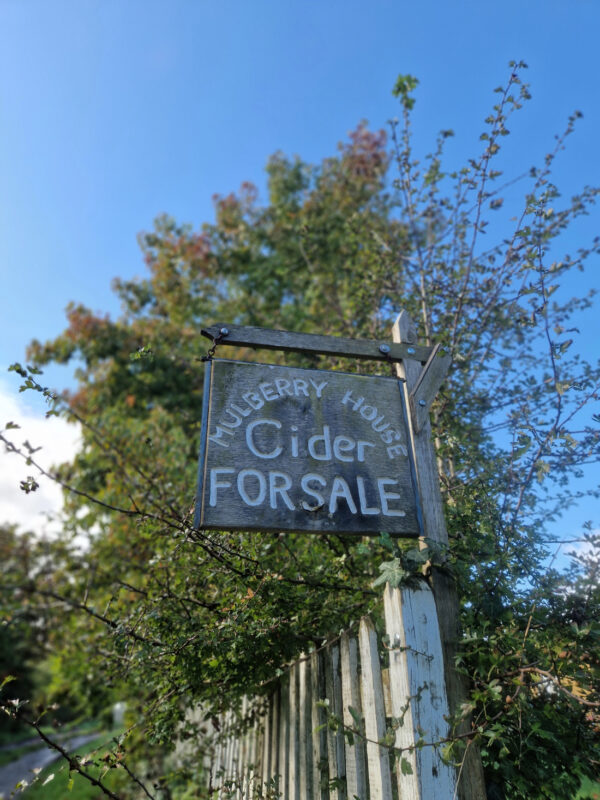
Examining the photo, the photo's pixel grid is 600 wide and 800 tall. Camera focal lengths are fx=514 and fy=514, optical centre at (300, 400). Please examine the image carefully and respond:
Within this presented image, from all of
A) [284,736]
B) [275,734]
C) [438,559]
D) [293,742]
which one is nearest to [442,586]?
[438,559]

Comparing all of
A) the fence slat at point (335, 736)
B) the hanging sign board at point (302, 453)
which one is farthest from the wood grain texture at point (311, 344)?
the fence slat at point (335, 736)

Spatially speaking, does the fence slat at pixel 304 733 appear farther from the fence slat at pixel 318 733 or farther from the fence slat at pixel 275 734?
the fence slat at pixel 275 734

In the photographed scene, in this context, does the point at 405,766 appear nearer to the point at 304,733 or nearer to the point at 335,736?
the point at 335,736

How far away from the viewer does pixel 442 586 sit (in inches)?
86.8

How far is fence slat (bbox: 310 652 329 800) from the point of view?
7.81 ft

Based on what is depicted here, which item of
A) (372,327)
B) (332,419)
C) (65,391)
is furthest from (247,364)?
(65,391)

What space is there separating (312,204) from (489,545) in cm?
1042

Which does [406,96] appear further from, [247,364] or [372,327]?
[247,364]

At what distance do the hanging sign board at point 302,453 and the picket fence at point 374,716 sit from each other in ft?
1.37

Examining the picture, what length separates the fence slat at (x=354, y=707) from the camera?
2152 millimetres

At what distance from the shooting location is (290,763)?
277cm

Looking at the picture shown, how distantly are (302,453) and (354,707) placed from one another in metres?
1.06

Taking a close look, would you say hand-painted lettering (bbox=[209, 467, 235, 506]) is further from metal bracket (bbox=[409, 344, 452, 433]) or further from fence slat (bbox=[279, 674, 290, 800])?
fence slat (bbox=[279, 674, 290, 800])

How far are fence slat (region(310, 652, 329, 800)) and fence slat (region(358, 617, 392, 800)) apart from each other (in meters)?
0.27
